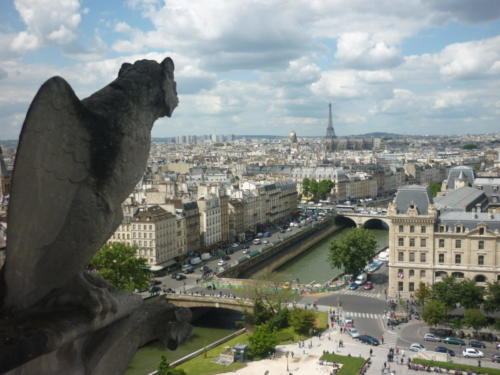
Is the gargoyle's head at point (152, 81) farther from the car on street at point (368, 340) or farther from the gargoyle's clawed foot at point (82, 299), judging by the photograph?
the car on street at point (368, 340)

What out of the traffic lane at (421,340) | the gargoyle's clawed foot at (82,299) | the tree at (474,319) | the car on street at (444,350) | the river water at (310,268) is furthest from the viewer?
the river water at (310,268)

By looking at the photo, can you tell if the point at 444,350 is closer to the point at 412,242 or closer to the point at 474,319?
the point at 474,319

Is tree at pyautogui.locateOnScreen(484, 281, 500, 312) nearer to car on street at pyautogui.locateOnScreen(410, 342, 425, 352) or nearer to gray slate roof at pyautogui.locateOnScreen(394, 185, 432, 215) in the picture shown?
car on street at pyautogui.locateOnScreen(410, 342, 425, 352)

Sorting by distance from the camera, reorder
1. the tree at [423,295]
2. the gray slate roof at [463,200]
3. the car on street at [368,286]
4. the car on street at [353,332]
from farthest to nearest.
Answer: the gray slate roof at [463,200] < the car on street at [368,286] < the tree at [423,295] < the car on street at [353,332]

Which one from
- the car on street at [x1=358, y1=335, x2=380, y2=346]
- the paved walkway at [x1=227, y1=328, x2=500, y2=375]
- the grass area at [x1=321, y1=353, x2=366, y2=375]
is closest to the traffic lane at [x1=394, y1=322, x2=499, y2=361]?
the paved walkway at [x1=227, y1=328, x2=500, y2=375]

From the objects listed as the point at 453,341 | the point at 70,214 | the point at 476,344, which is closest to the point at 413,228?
the point at 453,341

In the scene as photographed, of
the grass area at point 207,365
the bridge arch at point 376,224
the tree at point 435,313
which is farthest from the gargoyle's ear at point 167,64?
the bridge arch at point 376,224
